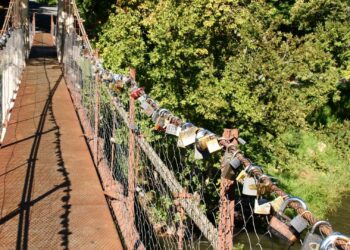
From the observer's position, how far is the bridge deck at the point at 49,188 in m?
3.26

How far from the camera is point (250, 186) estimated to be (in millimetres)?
1729

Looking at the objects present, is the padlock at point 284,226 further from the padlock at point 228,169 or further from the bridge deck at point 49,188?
the bridge deck at point 49,188

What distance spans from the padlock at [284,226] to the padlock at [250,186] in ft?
0.64

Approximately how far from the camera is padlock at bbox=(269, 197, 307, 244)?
4.77 feet

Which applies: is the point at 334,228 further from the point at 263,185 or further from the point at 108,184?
the point at 263,185

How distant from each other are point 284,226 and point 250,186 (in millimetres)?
270

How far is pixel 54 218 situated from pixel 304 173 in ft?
45.6

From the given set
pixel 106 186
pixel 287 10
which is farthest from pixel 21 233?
pixel 287 10

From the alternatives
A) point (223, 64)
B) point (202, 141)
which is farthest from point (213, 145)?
point (223, 64)

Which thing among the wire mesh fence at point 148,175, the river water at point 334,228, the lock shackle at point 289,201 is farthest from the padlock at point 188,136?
the river water at point 334,228

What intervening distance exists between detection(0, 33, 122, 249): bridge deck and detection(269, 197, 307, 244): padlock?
1883 mm

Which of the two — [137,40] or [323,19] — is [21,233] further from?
[323,19]

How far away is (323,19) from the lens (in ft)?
54.6

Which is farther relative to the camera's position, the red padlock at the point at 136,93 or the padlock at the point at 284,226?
the red padlock at the point at 136,93
